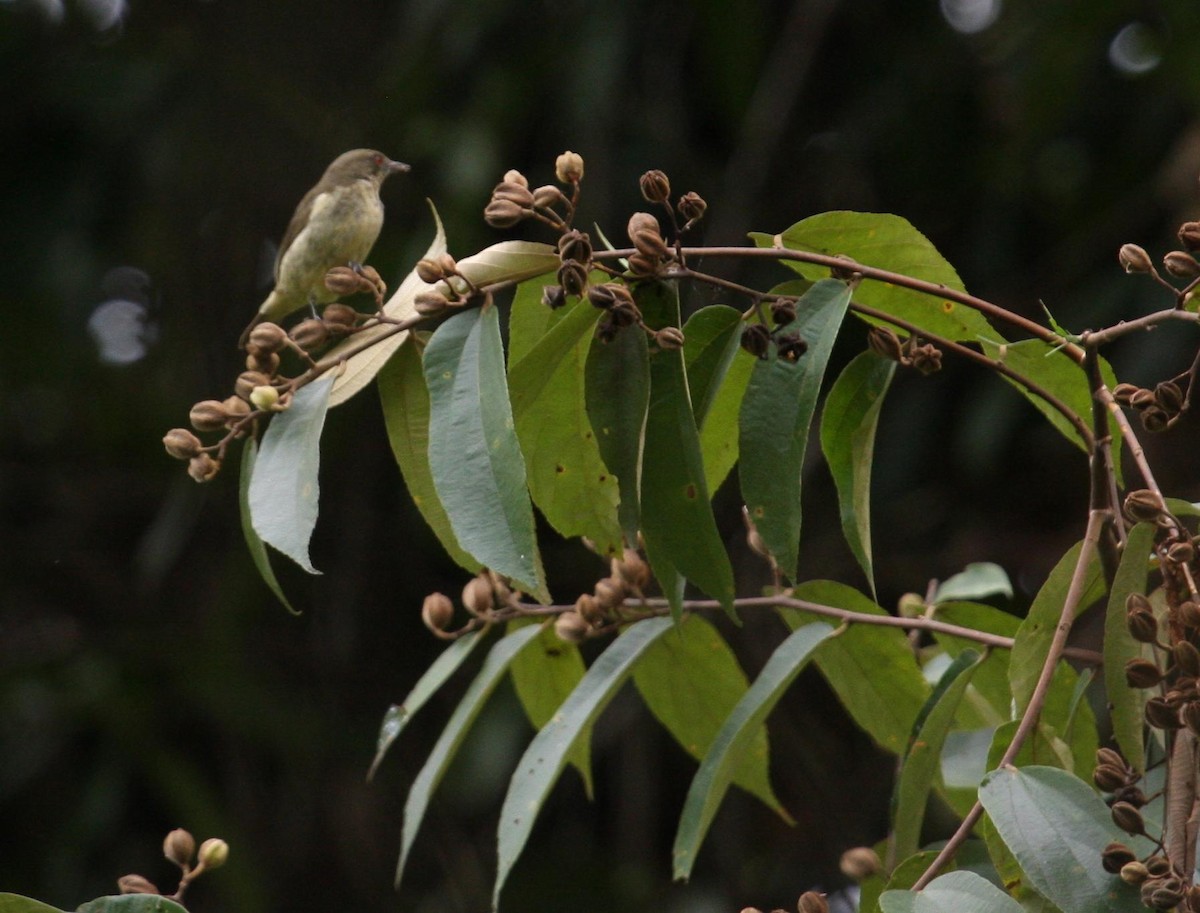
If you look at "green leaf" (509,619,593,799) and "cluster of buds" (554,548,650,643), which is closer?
"cluster of buds" (554,548,650,643)

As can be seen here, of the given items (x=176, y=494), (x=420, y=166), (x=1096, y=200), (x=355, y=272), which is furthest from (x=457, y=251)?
(x=355, y=272)

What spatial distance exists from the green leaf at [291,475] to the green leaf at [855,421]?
19.6 inches

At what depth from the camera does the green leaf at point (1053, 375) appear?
152cm

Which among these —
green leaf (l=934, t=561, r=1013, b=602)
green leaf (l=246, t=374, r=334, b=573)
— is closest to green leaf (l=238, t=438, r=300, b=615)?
green leaf (l=246, t=374, r=334, b=573)

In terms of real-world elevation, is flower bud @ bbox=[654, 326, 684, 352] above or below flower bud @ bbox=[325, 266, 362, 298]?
below

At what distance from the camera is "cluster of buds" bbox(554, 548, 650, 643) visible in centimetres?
174

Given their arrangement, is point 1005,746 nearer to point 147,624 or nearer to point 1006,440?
point 1006,440

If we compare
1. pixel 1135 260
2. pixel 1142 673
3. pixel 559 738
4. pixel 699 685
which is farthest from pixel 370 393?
pixel 1142 673

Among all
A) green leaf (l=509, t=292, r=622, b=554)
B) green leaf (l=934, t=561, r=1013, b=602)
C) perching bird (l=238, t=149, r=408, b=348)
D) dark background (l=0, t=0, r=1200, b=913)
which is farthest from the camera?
dark background (l=0, t=0, r=1200, b=913)

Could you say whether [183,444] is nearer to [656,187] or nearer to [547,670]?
[656,187]

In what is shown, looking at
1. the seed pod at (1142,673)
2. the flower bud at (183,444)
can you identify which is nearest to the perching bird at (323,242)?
the flower bud at (183,444)

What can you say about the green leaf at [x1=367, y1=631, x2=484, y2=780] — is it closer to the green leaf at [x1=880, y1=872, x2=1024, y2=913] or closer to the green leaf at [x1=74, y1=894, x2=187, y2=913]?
the green leaf at [x1=74, y1=894, x2=187, y2=913]

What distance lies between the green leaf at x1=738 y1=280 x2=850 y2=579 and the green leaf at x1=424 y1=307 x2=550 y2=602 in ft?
0.71

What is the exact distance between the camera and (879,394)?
1508 mm
